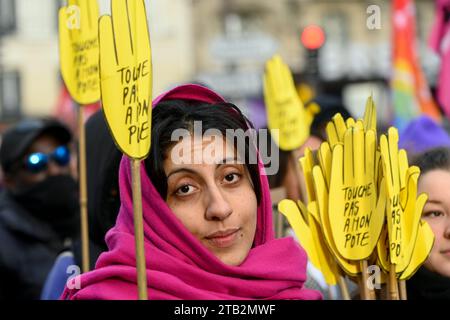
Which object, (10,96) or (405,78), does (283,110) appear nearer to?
(405,78)

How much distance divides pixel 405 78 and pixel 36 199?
3506 mm

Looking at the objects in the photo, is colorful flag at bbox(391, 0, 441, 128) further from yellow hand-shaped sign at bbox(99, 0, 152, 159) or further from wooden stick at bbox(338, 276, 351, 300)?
yellow hand-shaped sign at bbox(99, 0, 152, 159)

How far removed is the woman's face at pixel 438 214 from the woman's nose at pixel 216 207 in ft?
2.32

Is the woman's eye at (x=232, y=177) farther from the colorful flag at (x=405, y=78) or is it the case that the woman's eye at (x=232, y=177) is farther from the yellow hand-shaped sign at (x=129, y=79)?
the colorful flag at (x=405, y=78)

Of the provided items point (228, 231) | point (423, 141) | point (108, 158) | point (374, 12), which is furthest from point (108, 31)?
point (423, 141)

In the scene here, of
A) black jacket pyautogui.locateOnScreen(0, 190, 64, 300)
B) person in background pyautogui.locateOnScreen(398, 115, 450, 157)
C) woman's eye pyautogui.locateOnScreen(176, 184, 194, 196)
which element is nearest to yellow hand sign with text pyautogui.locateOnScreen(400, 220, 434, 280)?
woman's eye pyautogui.locateOnScreen(176, 184, 194, 196)

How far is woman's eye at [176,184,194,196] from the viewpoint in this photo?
231 cm

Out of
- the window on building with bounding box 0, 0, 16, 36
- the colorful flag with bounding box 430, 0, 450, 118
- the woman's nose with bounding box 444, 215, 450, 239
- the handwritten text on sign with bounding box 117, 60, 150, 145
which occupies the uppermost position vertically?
the window on building with bounding box 0, 0, 16, 36

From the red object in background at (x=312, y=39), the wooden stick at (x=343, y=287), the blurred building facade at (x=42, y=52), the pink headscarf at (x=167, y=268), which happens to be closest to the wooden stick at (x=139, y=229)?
the pink headscarf at (x=167, y=268)

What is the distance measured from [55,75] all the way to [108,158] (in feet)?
84.7

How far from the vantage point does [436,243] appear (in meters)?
2.74

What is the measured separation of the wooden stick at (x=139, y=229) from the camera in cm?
209

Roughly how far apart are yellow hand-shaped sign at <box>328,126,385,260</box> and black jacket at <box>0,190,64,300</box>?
1.94 m

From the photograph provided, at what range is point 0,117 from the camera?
27734 mm
